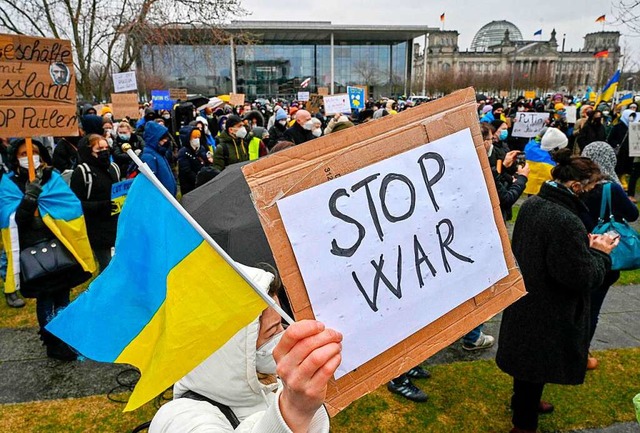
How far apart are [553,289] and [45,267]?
399cm

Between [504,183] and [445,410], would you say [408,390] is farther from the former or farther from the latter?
[504,183]

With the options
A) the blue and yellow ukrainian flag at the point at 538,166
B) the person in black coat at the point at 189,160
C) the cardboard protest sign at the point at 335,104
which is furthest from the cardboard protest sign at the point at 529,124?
the person in black coat at the point at 189,160

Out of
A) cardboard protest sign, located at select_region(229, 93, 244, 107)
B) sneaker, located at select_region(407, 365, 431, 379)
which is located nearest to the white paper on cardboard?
sneaker, located at select_region(407, 365, 431, 379)

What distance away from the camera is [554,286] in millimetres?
2807

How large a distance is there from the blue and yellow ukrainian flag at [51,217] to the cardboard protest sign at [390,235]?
3761mm

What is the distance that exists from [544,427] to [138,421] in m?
2.95

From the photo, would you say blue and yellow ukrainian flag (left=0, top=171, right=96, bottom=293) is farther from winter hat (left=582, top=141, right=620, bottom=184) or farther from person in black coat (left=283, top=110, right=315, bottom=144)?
winter hat (left=582, top=141, right=620, bottom=184)

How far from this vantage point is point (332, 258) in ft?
3.86

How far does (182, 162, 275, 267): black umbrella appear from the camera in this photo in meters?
3.29

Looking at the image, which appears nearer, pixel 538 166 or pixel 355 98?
pixel 538 166

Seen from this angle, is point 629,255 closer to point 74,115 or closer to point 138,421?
point 138,421

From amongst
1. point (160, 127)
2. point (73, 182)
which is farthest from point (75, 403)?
point (160, 127)

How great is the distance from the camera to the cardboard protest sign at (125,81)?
44.3 ft

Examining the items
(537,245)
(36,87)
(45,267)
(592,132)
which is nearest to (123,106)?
(36,87)
